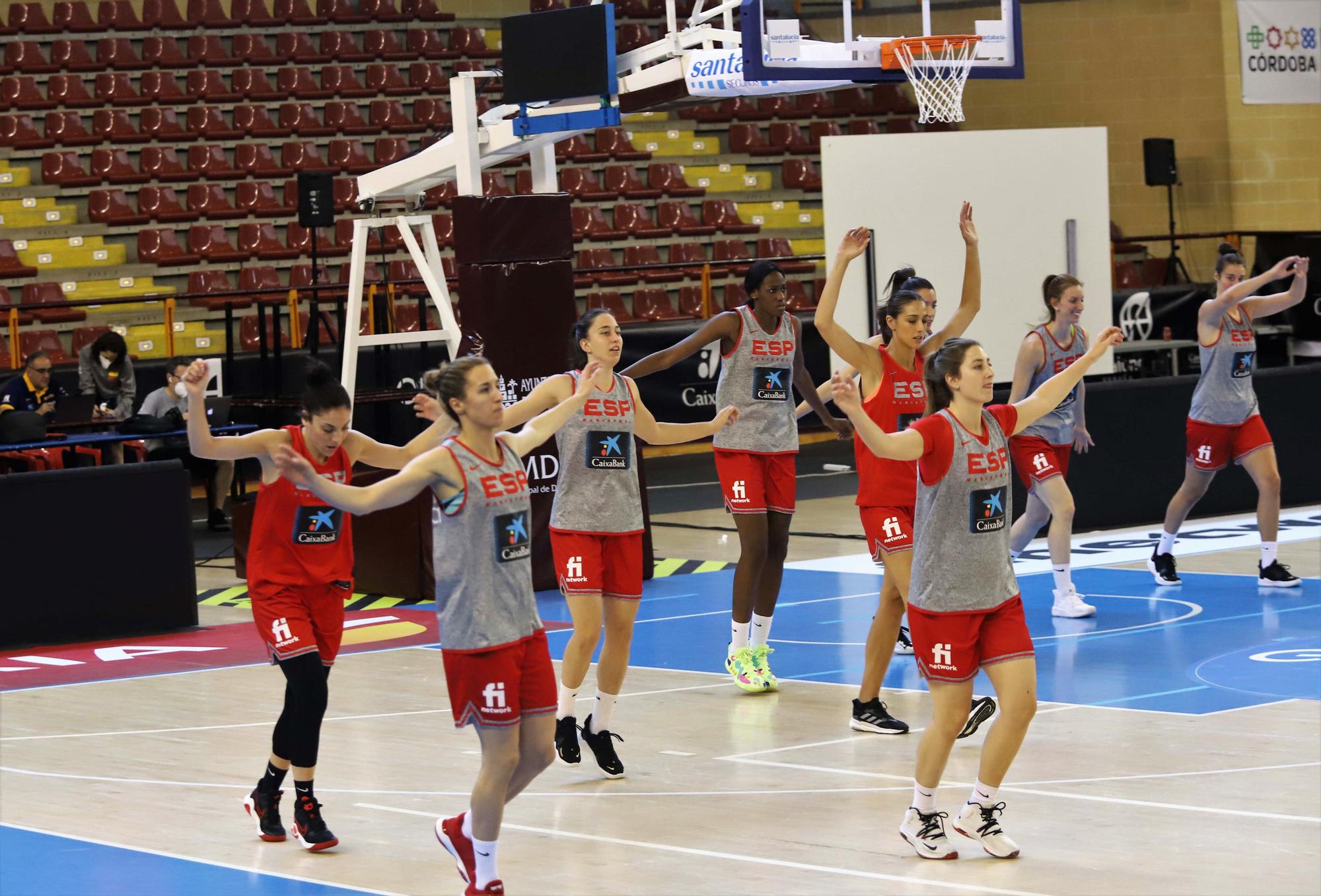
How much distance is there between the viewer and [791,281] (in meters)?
22.9

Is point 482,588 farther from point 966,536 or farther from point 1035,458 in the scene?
point 1035,458

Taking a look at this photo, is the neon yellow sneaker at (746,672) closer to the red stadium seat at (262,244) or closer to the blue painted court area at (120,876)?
the blue painted court area at (120,876)

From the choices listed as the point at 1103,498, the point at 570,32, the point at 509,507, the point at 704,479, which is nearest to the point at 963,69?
the point at 570,32

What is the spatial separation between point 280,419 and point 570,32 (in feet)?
21.9

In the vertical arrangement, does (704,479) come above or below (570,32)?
below

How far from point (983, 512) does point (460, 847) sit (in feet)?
6.82

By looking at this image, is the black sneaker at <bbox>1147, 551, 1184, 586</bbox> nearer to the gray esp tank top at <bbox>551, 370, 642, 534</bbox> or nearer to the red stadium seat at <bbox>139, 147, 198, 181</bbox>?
the gray esp tank top at <bbox>551, 370, 642, 534</bbox>

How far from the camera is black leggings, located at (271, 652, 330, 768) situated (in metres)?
6.66

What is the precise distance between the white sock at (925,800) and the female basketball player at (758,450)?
9.48ft

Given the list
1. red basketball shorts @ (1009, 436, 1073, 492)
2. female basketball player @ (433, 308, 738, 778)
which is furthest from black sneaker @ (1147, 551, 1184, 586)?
female basketball player @ (433, 308, 738, 778)

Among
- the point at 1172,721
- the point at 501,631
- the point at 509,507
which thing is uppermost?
the point at 509,507

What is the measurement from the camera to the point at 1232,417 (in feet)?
38.7

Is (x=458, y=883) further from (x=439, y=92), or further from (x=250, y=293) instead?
(x=439, y=92)

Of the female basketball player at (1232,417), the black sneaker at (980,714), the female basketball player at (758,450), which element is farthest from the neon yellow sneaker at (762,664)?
the female basketball player at (1232,417)
